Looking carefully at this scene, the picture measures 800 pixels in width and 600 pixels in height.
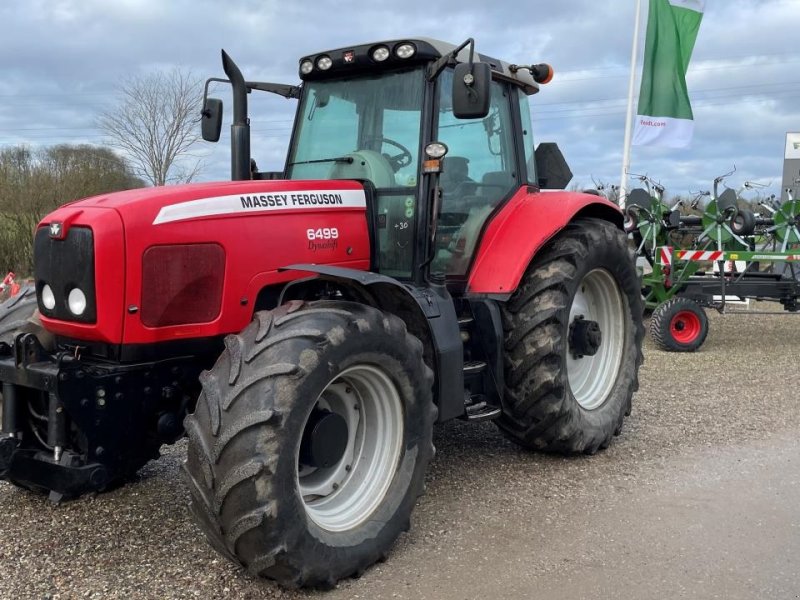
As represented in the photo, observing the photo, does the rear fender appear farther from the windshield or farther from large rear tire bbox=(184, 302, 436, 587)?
the windshield

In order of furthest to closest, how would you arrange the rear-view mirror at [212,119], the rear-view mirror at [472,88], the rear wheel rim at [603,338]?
the rear wheel rim at [603,338] < the rear-view mirror at [212,119] < the rear-view mirror at [472,88]

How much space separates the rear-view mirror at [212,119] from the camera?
4.38 m

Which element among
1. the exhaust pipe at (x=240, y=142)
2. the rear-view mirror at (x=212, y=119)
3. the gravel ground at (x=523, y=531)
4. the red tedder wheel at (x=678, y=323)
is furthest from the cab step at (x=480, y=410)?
the red tedder wheel at (x=678, y=323)

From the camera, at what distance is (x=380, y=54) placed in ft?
13.0

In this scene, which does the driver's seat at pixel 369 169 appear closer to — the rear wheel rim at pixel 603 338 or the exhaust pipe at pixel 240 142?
the exhaust pipe at pixel 240 142

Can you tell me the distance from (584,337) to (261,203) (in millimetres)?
2268

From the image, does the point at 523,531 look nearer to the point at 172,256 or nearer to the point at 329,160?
the point at 172,256

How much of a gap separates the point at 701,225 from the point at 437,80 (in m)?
7.69

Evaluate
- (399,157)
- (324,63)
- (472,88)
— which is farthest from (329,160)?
(472,88)

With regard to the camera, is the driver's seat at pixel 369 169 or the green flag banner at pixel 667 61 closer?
the driver's seat at pixel 369 169

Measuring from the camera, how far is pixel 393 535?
3.23 metres

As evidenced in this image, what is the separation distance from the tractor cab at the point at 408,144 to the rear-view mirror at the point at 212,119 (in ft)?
0.09

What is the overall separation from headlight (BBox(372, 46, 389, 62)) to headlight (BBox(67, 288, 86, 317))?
1930 millimetres

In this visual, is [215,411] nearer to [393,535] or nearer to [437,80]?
→ [393,535]
